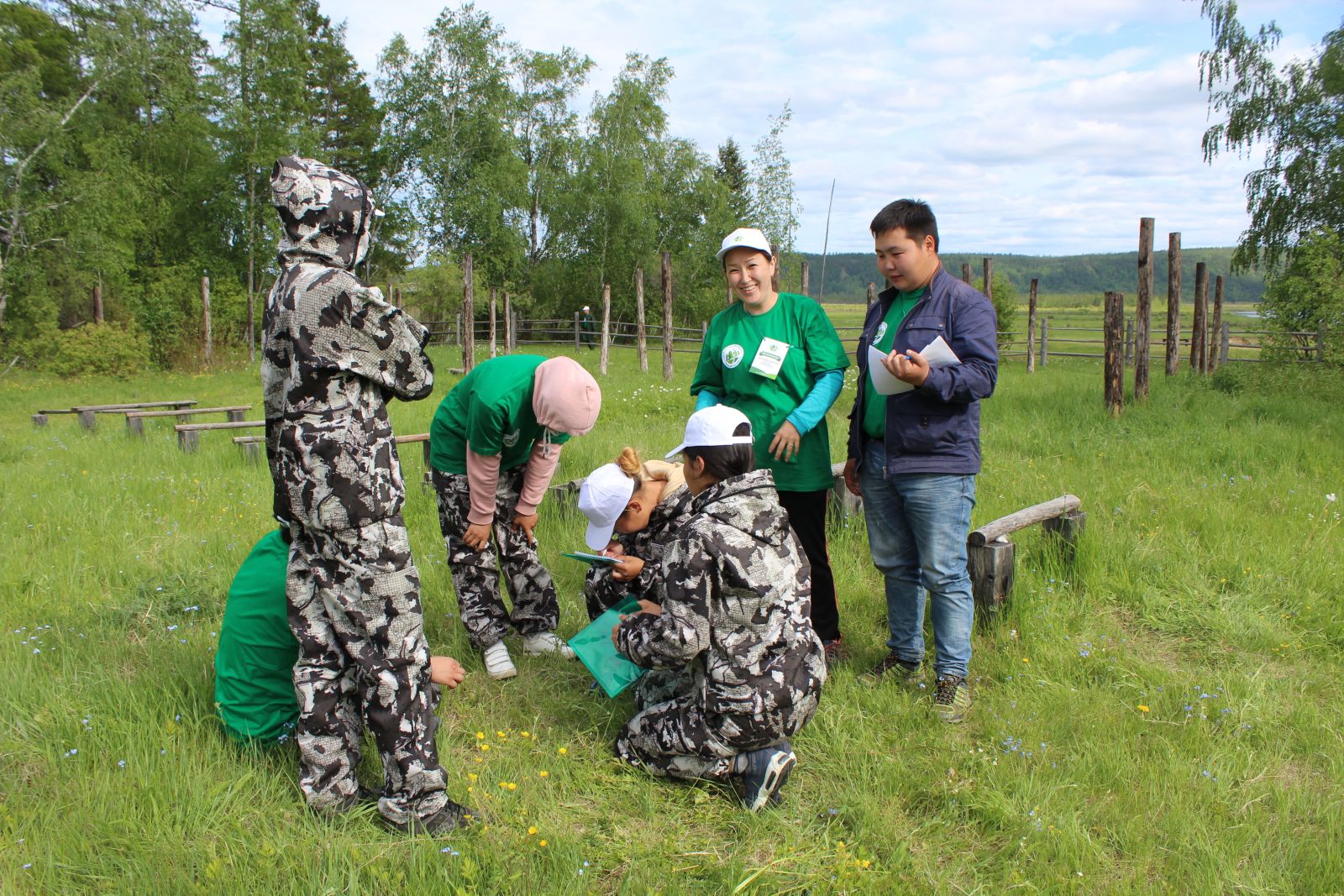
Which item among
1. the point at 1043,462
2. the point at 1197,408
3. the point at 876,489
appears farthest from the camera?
the point at 1197,408

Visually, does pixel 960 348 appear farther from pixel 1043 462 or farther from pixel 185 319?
pixel 185 319

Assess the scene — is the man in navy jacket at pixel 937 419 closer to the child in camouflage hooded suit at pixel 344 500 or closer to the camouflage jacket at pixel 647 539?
the camouflage jacket at pixel 647 539

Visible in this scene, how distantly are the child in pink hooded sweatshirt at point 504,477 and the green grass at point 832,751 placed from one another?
22 cm

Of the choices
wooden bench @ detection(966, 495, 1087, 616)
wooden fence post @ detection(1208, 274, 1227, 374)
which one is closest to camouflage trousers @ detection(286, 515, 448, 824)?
wooden bench @ detection(966, 495, 1087, 616)

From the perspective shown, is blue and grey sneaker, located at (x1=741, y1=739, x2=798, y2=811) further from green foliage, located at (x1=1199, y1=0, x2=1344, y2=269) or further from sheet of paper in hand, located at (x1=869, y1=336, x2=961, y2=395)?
green foliage, located at (x1=1199, y1=0, x2=1344, y2=269)

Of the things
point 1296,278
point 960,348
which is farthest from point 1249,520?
point 1296,278

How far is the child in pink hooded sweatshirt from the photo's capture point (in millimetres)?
3186

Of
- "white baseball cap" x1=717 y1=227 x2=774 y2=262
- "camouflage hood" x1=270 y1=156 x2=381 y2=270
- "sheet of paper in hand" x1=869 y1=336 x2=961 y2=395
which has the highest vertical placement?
"white baseball cap" x1=717 y1=227 x2=774 y2=262

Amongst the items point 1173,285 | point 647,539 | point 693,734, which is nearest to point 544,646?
point 647,539

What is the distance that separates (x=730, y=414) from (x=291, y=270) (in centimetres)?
136

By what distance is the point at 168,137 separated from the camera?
25.2 meters

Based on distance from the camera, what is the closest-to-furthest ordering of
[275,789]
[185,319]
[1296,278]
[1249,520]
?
[275,789], [1249,520], [1296,278], [185,319]

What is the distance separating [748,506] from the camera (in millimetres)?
2619

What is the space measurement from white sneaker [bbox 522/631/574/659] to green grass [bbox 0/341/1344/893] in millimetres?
76
